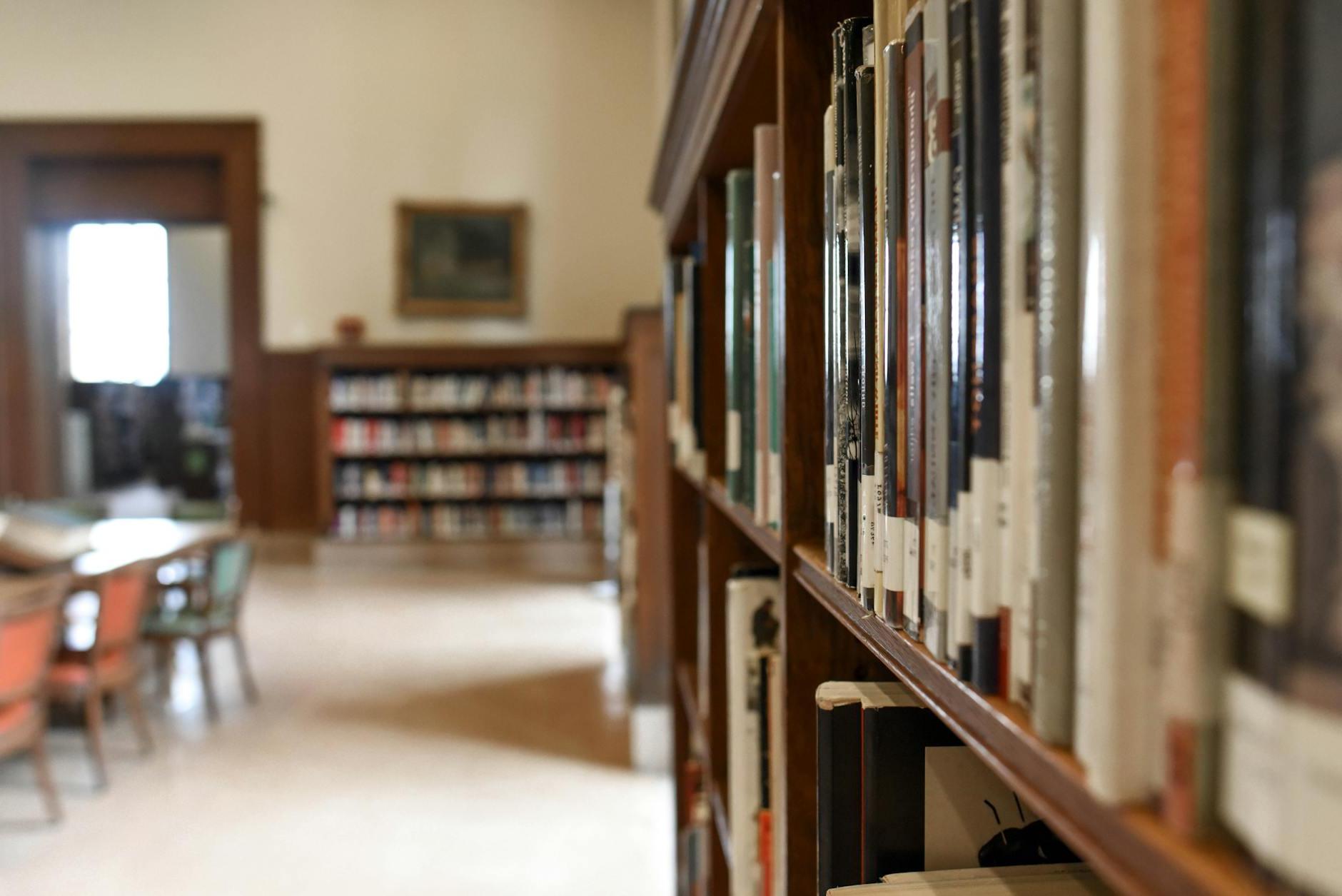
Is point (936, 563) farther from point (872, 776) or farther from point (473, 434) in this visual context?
point (473, 434)

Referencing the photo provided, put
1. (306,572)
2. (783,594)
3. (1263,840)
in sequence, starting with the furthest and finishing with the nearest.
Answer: (306,572) → (783,594) → (1263,840)

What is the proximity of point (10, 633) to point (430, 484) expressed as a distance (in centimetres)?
643

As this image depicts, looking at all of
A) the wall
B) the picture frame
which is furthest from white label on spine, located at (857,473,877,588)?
the wall

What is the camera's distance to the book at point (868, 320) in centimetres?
67

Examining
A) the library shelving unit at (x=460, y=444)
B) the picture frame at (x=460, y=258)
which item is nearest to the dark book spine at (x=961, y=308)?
the library shelving unit at (x=460, y=444)

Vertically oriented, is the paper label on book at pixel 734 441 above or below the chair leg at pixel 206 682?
above

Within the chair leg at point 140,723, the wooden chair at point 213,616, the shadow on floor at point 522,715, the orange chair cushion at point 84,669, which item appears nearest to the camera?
the orange chair cushion at point 84,669

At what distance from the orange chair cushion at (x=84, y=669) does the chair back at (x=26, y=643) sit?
402 mm

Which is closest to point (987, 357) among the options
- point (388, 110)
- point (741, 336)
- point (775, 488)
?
point (775, 488)

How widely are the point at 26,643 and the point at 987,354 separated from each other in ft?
12.5

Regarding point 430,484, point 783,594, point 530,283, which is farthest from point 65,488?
point 783,594

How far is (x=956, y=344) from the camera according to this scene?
1.65 feet

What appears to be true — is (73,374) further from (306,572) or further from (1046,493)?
(1046,493)

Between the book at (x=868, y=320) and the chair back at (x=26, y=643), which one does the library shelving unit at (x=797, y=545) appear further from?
the chair back at (x=26, y=643)
